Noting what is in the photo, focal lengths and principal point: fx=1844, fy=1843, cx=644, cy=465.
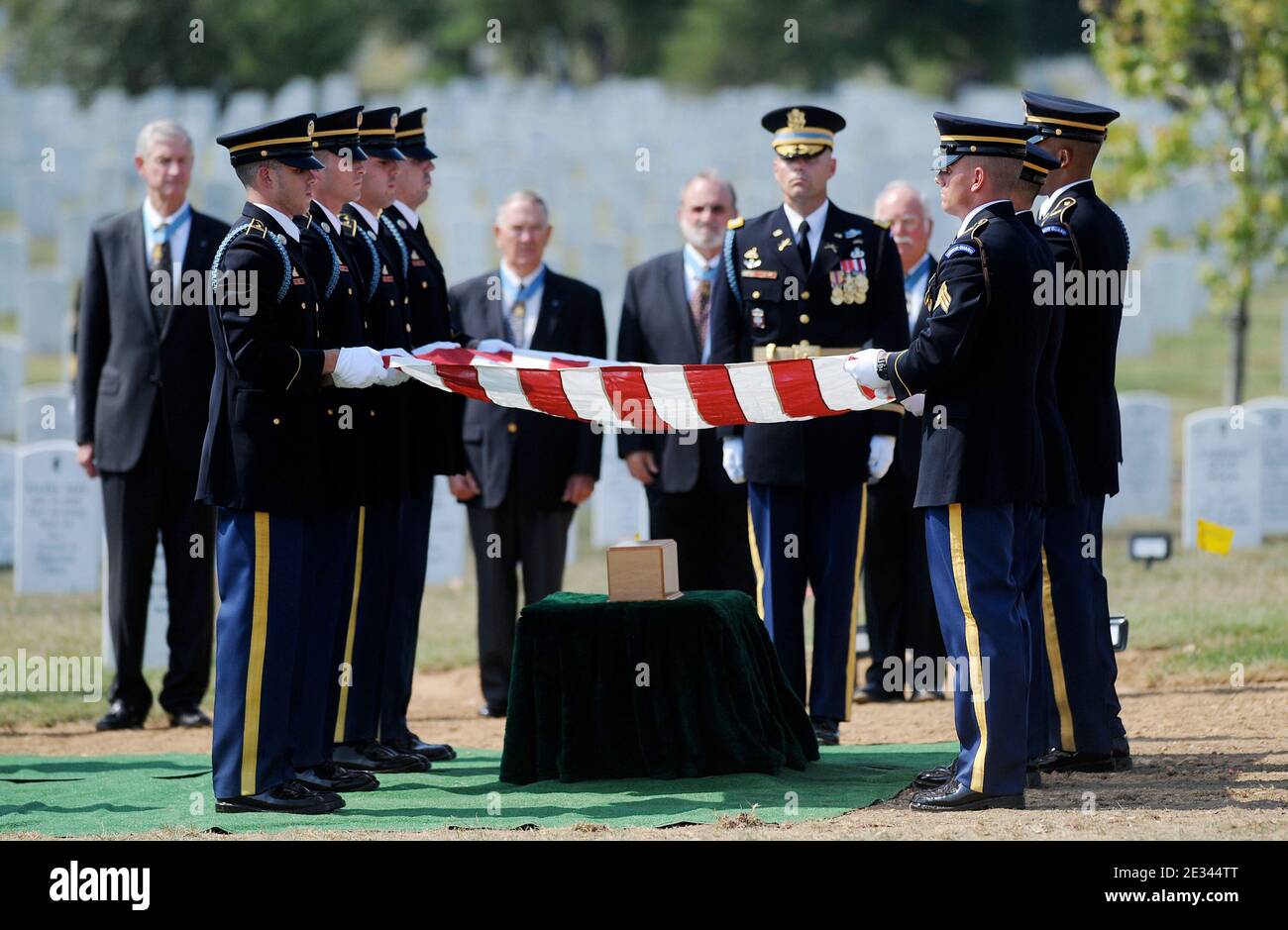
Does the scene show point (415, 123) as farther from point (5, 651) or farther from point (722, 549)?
point (5, 651)

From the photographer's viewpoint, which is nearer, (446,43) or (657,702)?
(657,702)

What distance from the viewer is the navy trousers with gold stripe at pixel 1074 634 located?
6.89 meters

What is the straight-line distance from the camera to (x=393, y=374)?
6.75 metres

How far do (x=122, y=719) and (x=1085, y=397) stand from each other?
467cm

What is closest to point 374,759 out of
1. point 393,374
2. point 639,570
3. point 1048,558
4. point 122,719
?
point 639,570

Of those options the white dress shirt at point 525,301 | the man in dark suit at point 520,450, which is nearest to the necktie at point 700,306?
the man in dark suit at point 520,450

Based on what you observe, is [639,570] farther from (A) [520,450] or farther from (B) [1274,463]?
(B) [1274,463]

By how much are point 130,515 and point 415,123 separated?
2.28 meters

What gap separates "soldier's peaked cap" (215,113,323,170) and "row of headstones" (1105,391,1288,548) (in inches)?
271

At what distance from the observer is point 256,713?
6.34m

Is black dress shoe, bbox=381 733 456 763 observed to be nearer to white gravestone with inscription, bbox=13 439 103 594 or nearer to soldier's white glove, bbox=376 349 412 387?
soldier's white glove, bbox=376 349 412 387

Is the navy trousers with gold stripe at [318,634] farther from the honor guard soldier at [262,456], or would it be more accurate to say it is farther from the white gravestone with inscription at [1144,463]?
the white gravestone with inscription at [1144,463]

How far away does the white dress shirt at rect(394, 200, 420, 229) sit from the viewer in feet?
25.5

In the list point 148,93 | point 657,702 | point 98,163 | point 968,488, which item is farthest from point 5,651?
point 148,93
